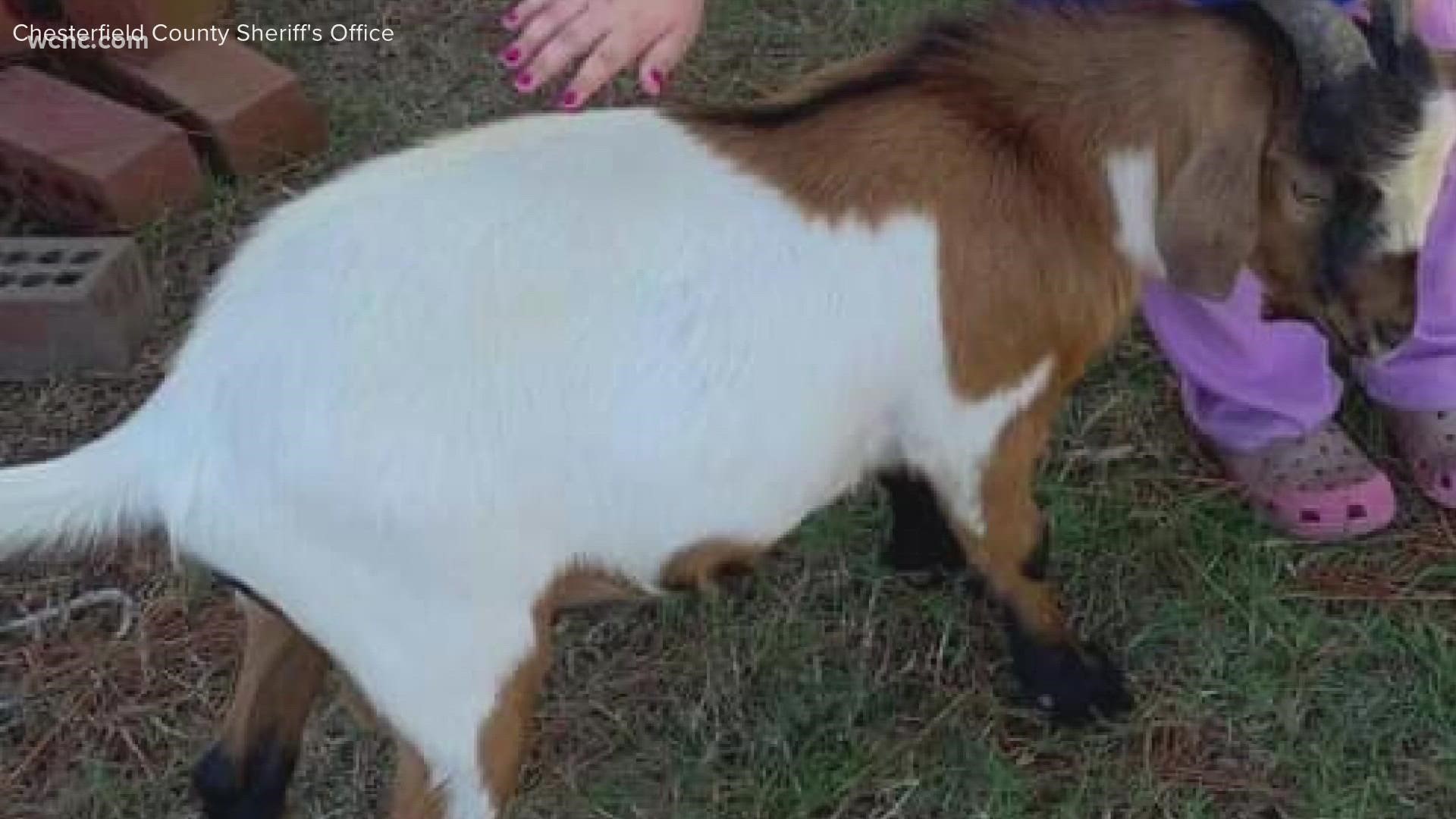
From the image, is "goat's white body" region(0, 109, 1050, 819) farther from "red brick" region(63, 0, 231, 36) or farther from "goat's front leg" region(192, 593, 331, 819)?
"red brick" region(63, 0, 231, 36)

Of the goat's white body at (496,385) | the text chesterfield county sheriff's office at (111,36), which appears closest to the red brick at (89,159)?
the text chesterfield county sheriff's office at (111,36)

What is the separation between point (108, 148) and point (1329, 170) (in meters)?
1.79

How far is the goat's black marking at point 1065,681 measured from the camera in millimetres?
2406

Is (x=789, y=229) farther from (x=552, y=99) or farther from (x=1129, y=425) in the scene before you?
(x=552, y=99)

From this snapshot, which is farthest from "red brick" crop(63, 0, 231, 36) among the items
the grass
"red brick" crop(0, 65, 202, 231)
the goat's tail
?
the goat's tail

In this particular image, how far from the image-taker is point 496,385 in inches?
73.5

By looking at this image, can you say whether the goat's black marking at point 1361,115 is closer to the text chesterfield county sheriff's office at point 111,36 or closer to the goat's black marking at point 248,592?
the goat's black marking at point 248,592

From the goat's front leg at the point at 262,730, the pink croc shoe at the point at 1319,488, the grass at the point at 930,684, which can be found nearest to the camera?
the goat's front leg at the point at 262,730

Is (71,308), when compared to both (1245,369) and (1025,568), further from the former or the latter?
(1245,369)

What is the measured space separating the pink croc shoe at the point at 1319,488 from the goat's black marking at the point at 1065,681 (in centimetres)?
34

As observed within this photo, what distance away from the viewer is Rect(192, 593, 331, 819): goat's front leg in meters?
2.17

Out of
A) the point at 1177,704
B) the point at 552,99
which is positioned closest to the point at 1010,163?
the point at 1177,704

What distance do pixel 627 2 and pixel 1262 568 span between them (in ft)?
3.31

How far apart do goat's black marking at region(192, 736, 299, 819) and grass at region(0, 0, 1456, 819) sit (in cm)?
15
